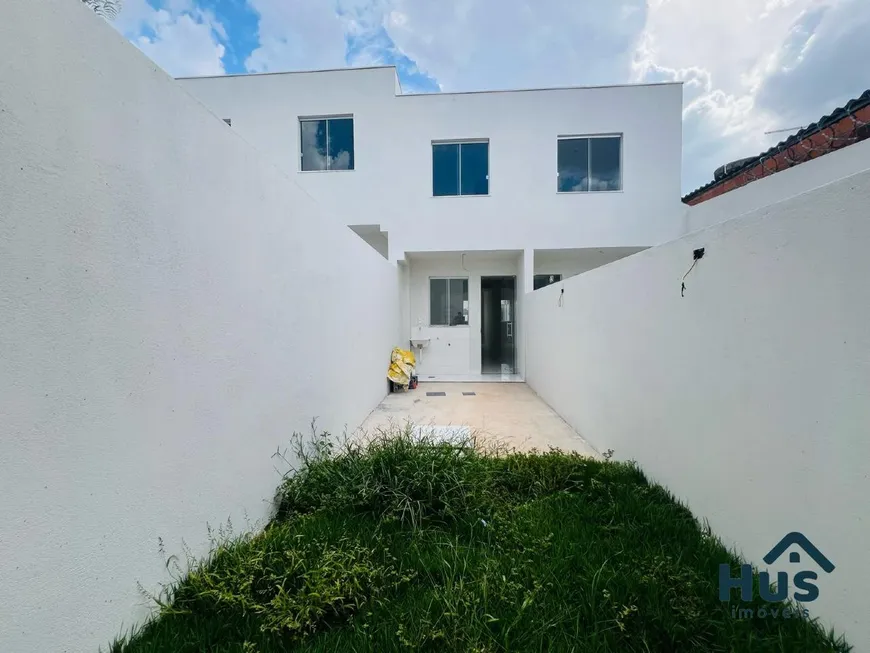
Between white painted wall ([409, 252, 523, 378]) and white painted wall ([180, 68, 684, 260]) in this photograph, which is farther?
white painted wall ([409, 252, 523, 378])

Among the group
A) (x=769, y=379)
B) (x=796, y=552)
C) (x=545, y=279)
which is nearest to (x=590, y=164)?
(x=545, y=279)

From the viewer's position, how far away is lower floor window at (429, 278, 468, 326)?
8.84m

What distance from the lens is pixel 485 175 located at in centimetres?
788

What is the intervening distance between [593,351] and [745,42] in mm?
5907

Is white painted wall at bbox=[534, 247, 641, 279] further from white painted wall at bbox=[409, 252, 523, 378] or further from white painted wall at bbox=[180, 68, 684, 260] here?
white painted wall at bbox=[180, 68, 684, 260]

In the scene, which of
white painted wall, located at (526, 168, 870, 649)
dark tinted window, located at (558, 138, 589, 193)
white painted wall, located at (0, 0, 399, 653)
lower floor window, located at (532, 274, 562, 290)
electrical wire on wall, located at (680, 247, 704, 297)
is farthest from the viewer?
lower floor window, located at (532, 274, 562, 290)

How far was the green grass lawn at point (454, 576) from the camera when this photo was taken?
1.46m

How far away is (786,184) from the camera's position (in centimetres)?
564

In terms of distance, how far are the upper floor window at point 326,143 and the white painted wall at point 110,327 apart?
20.7ft

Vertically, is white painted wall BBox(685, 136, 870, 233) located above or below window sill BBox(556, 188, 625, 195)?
below

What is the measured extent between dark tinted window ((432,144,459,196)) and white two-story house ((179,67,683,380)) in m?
0.02

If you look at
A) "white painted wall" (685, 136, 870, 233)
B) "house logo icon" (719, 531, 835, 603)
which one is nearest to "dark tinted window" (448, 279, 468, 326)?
"white painted wall" (685, 136, 870, 233)

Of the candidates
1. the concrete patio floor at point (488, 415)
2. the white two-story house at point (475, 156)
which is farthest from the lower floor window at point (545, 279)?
the concrete patio floor at point (488, 415)

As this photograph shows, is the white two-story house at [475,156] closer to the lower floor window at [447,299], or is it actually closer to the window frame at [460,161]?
the window frame at [460,161]
